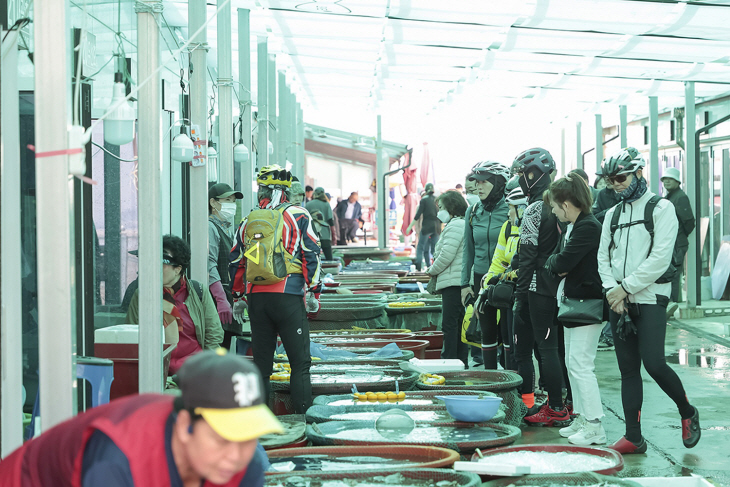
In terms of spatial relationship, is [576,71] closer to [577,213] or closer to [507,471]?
[577,213]

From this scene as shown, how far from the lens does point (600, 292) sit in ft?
15.1

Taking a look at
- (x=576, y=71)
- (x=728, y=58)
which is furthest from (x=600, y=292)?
(x=576, y=71)

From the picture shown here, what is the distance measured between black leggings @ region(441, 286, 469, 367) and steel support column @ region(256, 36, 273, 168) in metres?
5.48

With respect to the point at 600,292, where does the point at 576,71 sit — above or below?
above

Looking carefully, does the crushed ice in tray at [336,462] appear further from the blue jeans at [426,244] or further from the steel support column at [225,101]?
the blue jeans at [426,244]

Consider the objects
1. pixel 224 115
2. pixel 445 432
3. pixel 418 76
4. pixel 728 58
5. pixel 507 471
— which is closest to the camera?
pixel 507 471

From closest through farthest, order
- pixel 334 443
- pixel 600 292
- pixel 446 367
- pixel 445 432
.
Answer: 1. pixel 334 443
2. pixel 445 432
3. pixel 600 292
4. pixel 446 367

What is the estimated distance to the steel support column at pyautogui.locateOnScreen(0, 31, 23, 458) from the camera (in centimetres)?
259

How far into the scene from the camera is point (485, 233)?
20.0 feet

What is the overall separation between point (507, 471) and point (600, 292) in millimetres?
1682

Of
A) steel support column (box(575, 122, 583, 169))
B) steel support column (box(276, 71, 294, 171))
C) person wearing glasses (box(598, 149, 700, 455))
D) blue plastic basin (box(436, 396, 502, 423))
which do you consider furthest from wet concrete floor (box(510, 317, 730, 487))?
steel support column (box(575, 122, 583, 169))

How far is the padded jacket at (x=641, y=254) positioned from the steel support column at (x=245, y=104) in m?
5.95

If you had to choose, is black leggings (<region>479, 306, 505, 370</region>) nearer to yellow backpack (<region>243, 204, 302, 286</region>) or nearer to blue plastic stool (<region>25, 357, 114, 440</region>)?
yellow backpack (<region>243, 204, 302, 286</region>)

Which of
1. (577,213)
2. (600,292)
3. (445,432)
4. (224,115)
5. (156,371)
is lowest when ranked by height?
(445,432)
